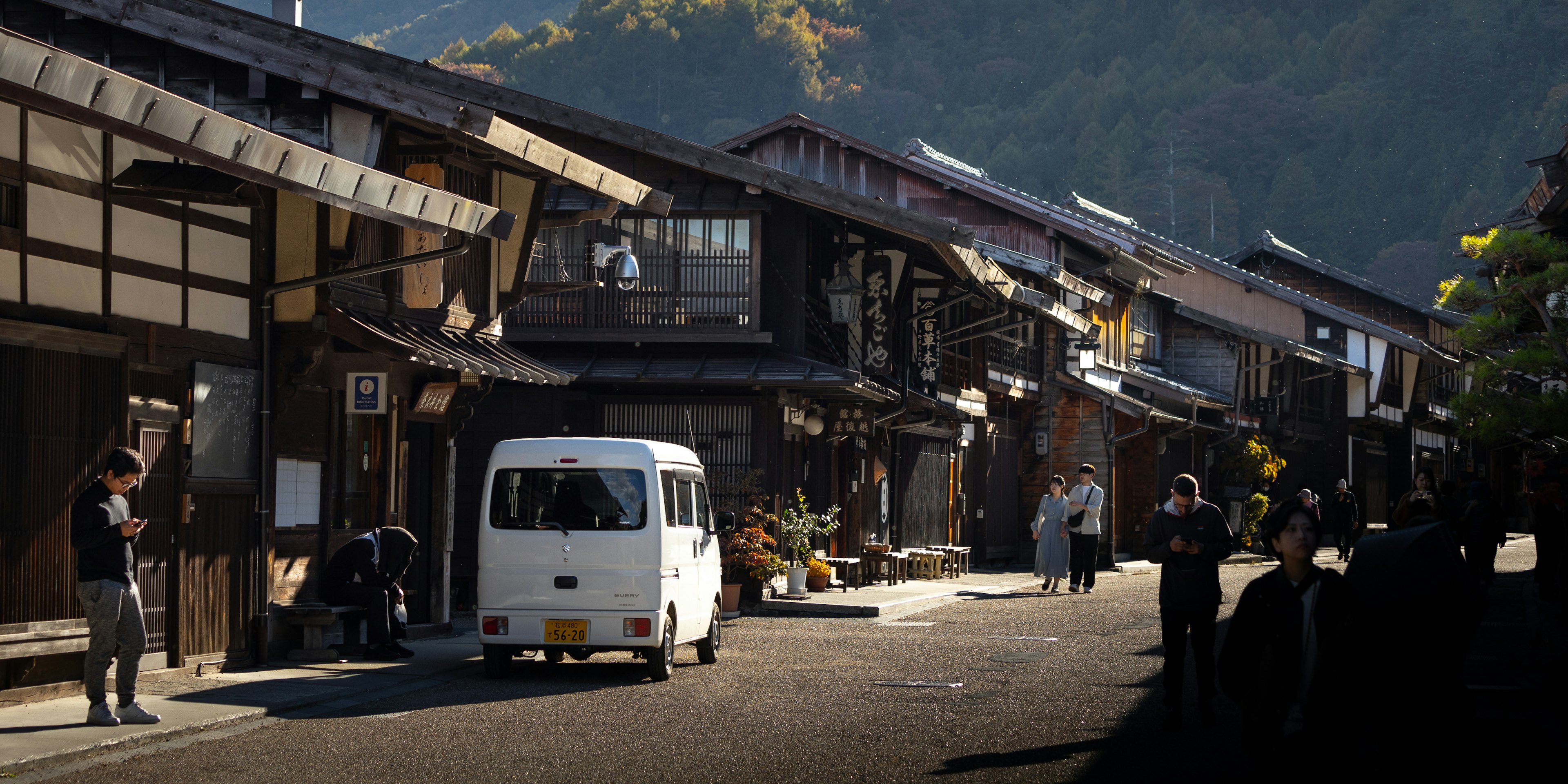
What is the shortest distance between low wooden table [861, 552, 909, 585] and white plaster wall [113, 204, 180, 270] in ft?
43.5

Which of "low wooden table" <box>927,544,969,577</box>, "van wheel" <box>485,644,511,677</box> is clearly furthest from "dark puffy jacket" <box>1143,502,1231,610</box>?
"low wooden table" <box>927,544,969,577</box>

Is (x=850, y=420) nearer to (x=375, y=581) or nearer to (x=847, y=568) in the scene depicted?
(x=847, y=568)

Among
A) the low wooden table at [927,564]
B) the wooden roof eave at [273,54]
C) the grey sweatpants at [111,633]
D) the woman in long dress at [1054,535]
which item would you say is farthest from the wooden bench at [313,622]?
the low wooden table at [927,564]

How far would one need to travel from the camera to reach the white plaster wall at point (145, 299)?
36.6 ft

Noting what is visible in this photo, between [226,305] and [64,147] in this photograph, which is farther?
[226,305]

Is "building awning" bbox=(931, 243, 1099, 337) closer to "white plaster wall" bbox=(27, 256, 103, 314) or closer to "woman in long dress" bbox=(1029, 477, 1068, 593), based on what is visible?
"woman in long dress" bbox=(1029, 477, 1068, 593)

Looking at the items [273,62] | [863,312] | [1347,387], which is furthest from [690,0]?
[273,62]

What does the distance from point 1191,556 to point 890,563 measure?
45.3 ft

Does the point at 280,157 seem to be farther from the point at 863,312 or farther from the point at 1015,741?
the point at 863,312

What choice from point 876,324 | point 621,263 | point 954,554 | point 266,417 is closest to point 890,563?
point 954,554

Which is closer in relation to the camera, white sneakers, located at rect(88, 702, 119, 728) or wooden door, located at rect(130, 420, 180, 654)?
white sneakers, located at rect(88, 702, 119, 728)

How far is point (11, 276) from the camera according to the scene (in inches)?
396

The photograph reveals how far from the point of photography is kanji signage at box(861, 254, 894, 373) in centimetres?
2402

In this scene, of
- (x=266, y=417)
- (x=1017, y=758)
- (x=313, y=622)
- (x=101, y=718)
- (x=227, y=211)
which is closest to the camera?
(x=1017, y=758)
